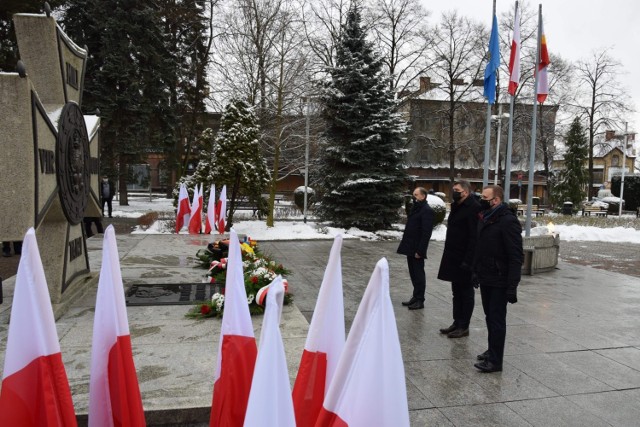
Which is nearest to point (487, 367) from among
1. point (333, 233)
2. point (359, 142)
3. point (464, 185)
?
point (464, 185)

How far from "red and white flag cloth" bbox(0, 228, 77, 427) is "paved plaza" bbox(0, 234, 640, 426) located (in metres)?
1.26

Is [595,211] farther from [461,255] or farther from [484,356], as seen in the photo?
[484,356]

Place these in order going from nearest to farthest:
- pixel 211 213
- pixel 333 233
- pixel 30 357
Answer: pixel 30 357
pixel 211 213
pixel 333 233

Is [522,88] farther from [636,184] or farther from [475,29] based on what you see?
[636,184]

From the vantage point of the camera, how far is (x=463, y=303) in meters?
6.19

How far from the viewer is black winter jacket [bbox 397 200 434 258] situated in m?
7.14

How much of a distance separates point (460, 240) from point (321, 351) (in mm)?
3963

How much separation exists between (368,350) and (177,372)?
2.55 metres

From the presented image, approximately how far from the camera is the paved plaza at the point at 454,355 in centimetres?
391

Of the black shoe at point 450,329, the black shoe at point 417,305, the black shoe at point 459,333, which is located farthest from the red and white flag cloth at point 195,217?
the black shoe at point 459,333

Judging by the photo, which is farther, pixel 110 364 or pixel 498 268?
pixel 498 268

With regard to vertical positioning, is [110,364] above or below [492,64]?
below

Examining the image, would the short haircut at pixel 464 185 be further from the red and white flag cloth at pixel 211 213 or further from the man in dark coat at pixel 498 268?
the red and white flag cloth at pixel 211 213

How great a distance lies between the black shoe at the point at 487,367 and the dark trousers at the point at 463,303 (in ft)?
3.86
